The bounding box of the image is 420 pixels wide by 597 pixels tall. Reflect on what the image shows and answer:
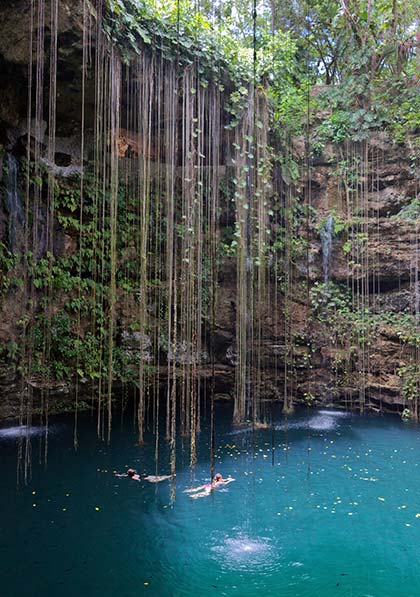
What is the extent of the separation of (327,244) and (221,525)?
477 centimetres

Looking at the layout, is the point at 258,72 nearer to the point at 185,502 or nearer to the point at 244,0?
the point at 244,0

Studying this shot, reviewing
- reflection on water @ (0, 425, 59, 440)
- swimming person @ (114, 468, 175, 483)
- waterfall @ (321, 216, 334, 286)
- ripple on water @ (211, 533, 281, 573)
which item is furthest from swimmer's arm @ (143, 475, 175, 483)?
waterfall @ (321, 216, 334, 286)

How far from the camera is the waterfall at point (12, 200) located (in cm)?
505

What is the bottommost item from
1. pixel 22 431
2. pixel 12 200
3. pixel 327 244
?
pixel 22 431

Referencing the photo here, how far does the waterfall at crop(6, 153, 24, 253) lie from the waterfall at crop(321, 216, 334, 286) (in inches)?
168

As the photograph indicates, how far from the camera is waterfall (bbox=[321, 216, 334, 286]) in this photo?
6.72 m

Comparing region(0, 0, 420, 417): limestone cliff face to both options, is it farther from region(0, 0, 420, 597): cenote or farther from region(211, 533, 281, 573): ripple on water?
region(211, 533, 281, 573): ripple on water

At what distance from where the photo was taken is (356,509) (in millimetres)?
3242

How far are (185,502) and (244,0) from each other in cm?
644

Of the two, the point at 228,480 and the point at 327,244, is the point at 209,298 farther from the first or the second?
the point at 228,480

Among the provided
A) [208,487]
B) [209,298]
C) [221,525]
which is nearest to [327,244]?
[209,298]

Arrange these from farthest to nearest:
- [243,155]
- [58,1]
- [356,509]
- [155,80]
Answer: [243,155]
[155,80]
[58,1]
[356,509]

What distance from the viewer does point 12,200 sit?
511cm

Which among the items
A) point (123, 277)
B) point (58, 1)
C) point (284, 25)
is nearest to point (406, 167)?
point (284, 25)
